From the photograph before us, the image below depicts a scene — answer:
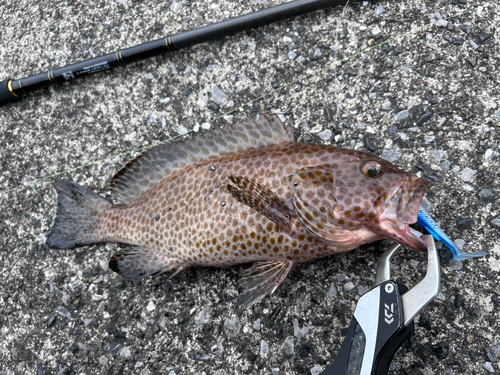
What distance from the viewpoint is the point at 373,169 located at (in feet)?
6.04

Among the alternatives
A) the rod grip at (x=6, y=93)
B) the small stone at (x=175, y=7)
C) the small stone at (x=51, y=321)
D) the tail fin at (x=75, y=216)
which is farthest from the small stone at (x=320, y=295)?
the rod grip at (x=6, y=93)

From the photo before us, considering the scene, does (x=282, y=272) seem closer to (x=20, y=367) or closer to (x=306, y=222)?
(x=306, y=222)

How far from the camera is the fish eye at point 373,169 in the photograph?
1.84 meters

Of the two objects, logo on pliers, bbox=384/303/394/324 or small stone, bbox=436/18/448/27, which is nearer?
logo on pliers, bbox=384/303/394/324

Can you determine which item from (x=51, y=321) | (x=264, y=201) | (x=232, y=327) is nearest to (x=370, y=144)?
(x=264, y=201)

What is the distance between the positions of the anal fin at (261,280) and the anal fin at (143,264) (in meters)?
0.39

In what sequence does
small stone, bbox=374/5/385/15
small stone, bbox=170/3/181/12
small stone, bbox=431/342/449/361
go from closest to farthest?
small stone, bbox=431/342/449/361
small stone, bbox=374/5/385/15
small stone, bbox=170/3/181/12

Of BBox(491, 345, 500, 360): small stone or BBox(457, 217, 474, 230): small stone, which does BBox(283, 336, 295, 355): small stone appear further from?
BBox(457, 217, 474, 230): small stone

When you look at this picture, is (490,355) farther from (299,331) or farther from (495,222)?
(299,331)

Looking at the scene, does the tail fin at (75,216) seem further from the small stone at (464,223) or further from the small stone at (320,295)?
the small stone at (464,223)

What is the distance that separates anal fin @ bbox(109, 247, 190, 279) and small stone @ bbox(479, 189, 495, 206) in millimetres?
1752

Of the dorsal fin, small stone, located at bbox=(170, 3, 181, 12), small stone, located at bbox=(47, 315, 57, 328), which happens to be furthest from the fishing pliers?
small stone, located at bbox=(170, 3, 181, 12)

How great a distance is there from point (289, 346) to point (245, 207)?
0.88 metres

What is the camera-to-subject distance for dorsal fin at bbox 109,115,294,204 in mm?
2176
